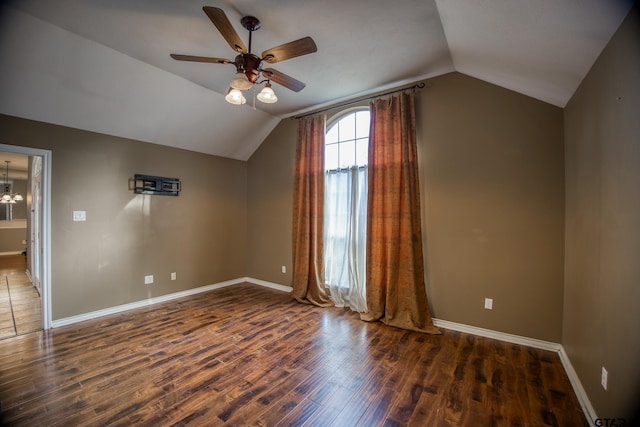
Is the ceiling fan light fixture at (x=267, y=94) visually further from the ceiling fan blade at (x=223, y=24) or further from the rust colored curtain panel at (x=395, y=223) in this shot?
the rust colored curtain panel at (x=395, y=223)

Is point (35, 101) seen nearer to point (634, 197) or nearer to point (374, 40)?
point (374, 40)

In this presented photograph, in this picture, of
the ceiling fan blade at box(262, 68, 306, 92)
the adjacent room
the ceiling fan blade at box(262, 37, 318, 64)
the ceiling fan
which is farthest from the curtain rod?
the ceiling fan blade at box(262, 37, 318, 64)

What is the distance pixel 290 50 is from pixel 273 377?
8.61 feet

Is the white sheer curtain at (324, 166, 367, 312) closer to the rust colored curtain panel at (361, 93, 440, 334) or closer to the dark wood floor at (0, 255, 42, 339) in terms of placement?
the rust colored curtain panel at (361, 93, 440, 334)

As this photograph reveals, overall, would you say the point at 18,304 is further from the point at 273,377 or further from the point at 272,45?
the point at 272,45

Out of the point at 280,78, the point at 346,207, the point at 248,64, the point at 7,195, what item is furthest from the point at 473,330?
the point at 7,195

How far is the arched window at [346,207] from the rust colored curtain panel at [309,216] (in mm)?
124

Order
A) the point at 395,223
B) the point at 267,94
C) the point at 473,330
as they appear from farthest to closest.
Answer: the point at 395,223
the point at 473,330
the point at 267,94

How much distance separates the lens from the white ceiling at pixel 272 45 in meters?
1.65

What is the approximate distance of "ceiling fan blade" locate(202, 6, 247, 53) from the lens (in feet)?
4.97

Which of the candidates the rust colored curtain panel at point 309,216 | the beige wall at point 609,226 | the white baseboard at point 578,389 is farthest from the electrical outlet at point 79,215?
the white baseboard at point 578,389

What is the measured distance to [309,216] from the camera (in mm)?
3814

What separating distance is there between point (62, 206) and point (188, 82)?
2139 mm

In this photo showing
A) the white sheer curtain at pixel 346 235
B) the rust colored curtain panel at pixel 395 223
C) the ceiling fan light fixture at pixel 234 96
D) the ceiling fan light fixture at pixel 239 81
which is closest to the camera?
the ceiling fan light fixture at pixel 239 81
